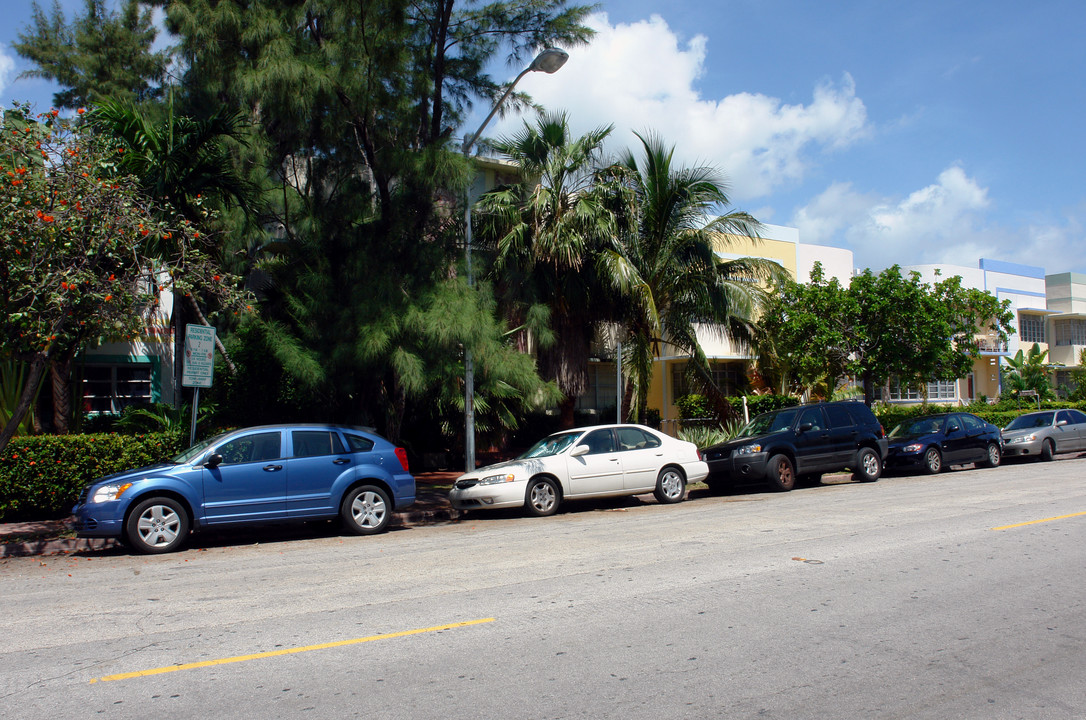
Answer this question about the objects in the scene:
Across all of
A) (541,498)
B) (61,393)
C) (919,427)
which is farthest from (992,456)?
(61,393)

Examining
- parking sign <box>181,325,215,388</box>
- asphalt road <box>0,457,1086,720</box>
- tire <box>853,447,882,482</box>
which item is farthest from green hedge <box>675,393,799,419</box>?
parking sign <box>181,325,215,388</box>

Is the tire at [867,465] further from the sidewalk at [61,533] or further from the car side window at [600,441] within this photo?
the sidewalk at [61,533]

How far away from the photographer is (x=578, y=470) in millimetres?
13164

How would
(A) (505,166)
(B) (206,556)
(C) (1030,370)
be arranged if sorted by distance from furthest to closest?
(C) (1030,370) → (A) (505,166) → (B) (206,556)

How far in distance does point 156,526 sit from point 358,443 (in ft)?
9.09

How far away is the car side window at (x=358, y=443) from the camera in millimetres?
11328

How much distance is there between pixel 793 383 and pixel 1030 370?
19050 mm

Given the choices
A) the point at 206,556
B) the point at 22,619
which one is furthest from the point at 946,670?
the point at 206,556

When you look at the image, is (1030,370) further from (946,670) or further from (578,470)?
(946,670)

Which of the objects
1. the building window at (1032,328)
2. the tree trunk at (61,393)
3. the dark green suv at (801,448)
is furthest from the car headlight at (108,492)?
the building window at (1032,328)

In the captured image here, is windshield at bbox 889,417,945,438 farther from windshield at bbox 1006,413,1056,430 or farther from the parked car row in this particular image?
windshield at bbox 1006,413,1056,430

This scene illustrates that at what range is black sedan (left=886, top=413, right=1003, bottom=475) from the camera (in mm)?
18672

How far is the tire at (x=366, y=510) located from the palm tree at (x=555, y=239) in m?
6.42

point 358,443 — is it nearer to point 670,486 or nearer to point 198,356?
point 198,356
